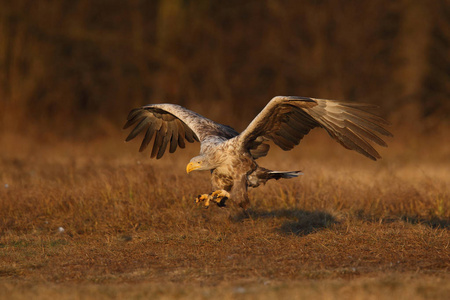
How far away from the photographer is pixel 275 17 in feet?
67.6

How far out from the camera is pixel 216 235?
25.4 ft

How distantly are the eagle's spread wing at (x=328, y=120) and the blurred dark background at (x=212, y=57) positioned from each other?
11.0 metres

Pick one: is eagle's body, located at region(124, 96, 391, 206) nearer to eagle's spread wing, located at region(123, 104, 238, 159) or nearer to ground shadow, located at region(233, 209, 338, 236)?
eagle's spread wing, located at region(123, 104, 238, 159)

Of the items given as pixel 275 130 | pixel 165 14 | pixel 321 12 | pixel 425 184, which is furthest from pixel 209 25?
pixel 275 130

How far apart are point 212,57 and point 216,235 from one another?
14.0 metres

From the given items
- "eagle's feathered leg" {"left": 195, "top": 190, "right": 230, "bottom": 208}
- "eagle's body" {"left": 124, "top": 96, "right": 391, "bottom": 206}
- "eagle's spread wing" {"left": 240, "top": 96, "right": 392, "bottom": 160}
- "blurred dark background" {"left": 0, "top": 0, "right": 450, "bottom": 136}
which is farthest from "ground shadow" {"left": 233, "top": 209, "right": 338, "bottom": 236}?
"blurred dark background" {"left": 0, "top": 0, "right": 450, "bottom": 136}

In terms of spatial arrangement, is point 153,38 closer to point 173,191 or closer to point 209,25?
point 209,25

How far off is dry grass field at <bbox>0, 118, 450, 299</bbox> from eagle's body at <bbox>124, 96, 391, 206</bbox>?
70 cm

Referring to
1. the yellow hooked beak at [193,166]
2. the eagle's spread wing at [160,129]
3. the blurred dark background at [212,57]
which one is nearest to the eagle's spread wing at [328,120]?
the yellow hooked beak at [193,166]

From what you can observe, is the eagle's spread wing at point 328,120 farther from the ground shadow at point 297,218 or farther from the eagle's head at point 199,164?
the ground shadow at point 297,218

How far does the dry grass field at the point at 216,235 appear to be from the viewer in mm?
5465

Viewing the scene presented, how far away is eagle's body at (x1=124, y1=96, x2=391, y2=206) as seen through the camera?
676 cm

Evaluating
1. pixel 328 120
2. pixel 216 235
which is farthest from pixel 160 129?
pixel 328 120

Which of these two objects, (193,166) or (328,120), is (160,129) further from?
(328,120)
